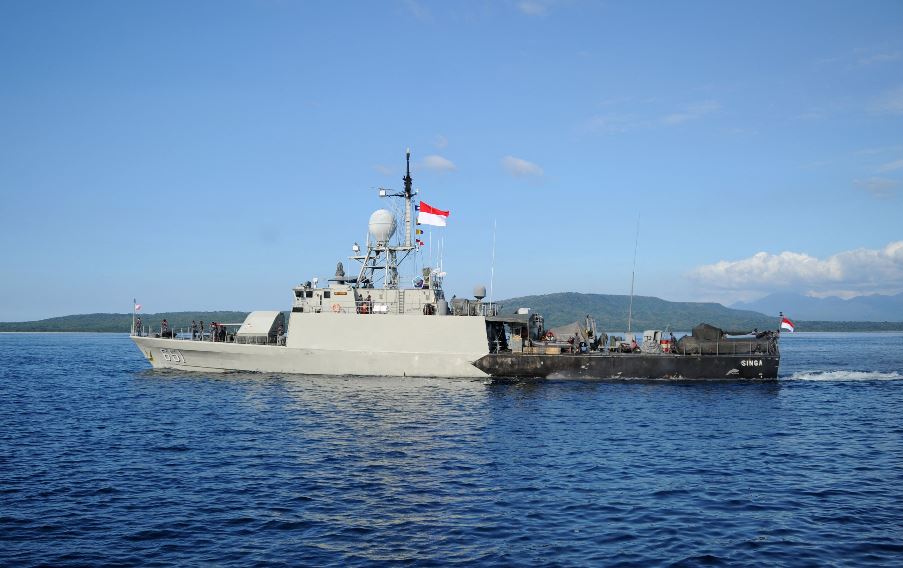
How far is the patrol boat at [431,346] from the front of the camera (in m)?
33.8

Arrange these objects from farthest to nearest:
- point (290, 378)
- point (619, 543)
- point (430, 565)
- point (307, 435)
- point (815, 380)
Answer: point (815, 380)
point (290, 378)
point (307, 435)
point (619, 543)
point (430, 565)

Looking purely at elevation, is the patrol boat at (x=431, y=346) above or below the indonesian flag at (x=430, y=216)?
below

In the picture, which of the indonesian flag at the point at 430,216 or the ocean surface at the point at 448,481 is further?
the indonesian flag at the point at 430,216

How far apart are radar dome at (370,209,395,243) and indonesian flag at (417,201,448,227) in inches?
127

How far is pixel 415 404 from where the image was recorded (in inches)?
1000

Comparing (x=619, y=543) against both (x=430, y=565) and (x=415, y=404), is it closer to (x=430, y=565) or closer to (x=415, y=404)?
(x=430, y=565)

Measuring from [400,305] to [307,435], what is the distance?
16460 millimetres

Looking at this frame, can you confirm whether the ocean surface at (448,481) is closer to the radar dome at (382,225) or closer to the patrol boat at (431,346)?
the patrol boat at (431,346)

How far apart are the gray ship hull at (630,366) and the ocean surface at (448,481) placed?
6.01m

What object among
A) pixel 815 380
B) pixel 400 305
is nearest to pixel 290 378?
pixel 400 305

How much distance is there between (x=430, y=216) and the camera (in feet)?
115

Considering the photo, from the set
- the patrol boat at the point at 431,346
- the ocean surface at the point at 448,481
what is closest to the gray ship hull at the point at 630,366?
the patrol boat at the point at 431,346

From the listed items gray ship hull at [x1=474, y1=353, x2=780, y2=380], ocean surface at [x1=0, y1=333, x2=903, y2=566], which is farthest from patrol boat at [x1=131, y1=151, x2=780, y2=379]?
ocean surface at [x1=0, y1=333, x2=903, y2=566]

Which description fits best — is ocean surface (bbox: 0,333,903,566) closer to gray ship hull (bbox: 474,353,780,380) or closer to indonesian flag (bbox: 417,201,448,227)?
gray ship hull (bbox: 474,353,780,380)
